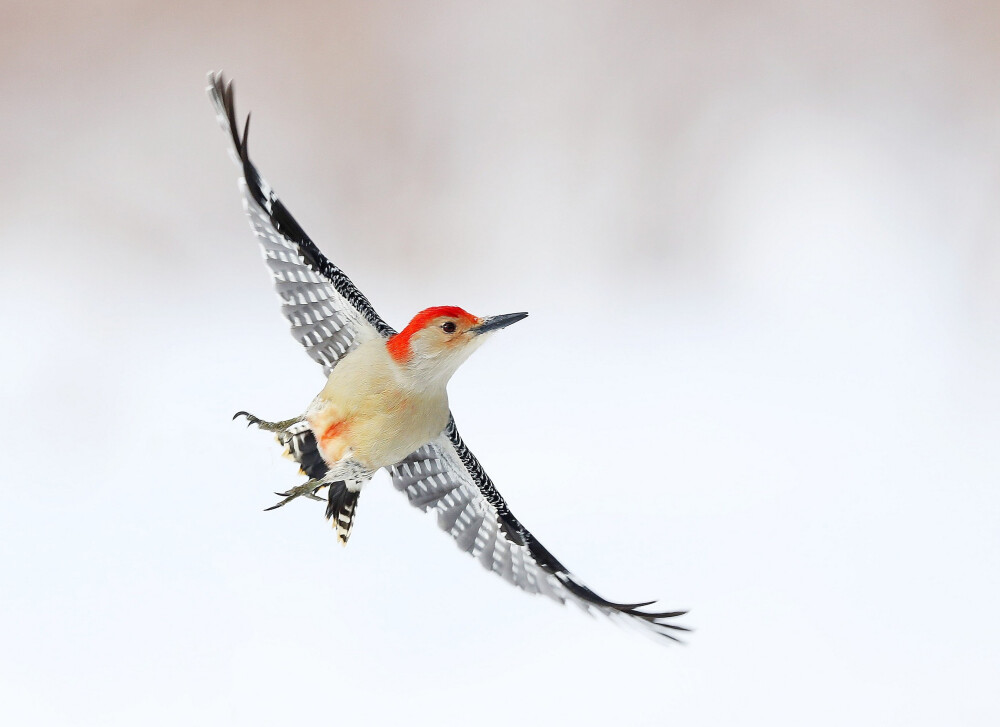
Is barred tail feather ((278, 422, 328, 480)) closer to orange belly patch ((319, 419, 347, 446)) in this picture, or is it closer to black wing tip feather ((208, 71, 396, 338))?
orange belly patch ((319, 419, 347, 446))

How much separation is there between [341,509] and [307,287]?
335 millimetres

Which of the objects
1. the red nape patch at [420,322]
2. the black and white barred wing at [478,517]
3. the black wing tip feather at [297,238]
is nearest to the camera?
the red nape patch at [420,322]

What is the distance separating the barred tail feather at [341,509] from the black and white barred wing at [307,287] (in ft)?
0.60

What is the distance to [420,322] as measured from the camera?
1.27m

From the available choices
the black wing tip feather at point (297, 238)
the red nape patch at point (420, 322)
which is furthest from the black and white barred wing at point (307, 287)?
the red nape patch at point (420, 322)

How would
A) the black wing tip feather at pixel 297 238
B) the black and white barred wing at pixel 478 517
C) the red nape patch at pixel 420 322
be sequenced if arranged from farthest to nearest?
the black and white barred wing at pixel 478 517, the black wing tip feather at pixel 297 238, the red nape patch at pixel 420 322

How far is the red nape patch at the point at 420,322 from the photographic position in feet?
4.13

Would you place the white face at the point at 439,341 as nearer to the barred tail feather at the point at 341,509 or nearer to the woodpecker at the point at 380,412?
the woodpecker at the point at 380,412

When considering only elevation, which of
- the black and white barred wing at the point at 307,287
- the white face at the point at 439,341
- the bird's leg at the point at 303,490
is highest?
the black and white barred wing at the point at 307,287

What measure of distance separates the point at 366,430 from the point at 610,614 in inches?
19.3

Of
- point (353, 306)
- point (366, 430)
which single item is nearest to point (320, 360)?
point (353, 306)

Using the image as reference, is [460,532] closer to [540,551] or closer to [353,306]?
[540,551]

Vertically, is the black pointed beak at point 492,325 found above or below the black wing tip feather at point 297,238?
below

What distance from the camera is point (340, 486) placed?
4.70 feet
